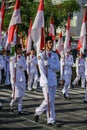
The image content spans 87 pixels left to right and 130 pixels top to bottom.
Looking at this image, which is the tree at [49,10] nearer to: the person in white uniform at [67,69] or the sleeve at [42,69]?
the person in white uniform at [67,69]

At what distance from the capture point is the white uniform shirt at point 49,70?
1005 cm

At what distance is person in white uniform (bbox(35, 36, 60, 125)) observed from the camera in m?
10.1

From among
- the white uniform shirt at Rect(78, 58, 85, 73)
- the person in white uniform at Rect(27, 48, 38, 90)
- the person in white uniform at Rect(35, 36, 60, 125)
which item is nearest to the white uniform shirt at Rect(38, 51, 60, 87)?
the person in white uniform at Rect(35, 36, 60, 125)

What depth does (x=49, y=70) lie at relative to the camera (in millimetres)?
10250

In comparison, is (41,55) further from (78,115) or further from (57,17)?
(57,17)

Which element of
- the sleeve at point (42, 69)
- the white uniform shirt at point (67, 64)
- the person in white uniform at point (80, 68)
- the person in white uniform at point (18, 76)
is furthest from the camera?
the person in white uniform at point (80, 68)

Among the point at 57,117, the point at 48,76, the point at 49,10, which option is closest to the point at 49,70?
the point at 48,76

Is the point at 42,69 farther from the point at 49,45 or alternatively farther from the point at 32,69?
the point at 32,69

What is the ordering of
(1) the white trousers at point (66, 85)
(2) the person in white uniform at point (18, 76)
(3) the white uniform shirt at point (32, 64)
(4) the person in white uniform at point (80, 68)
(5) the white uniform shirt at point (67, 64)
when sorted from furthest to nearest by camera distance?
(4) the person in white uniform at point (80, 68) < (3) the white uniform shirt at point (32, 64) < (5) the white uniform shirt at point (67, 64) < (1) the white trousers at point (66, 85) < (2) the person in white uniform at point (18, 76)

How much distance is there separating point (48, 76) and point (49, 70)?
162 mm

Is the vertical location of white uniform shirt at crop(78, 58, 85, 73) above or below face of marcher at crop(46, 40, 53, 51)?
below

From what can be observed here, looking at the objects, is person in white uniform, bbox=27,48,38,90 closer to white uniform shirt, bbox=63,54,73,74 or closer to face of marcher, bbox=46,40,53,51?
white uniform shirt, bbox=63,54,73,74

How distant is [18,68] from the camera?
12.3m

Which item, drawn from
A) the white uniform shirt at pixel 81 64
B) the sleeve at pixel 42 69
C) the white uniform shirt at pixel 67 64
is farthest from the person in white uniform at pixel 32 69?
the sleeve at pixel 42 69
